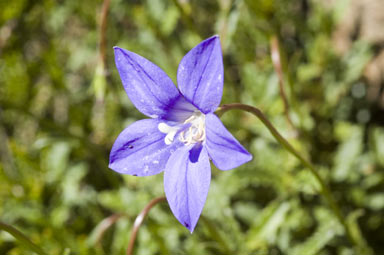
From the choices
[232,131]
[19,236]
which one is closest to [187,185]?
[19,236]

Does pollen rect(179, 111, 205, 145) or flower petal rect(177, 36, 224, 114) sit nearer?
flower petal rect(177, 36, 224, 114)

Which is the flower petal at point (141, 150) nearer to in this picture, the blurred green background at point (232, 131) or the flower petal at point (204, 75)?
the flower petal at point (204, 75)

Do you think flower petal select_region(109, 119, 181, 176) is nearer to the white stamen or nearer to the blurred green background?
the white stamen

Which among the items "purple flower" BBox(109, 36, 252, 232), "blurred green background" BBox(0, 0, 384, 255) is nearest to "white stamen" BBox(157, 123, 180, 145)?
"purple flower" BBox(109, 36, 252, 232)

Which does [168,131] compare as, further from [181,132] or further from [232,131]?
[232,131]

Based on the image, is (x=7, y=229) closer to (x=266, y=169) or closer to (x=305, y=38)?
(x=266, y=169)

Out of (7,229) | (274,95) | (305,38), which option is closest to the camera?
(7,229)

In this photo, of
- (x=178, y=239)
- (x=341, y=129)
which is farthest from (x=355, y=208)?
(x=178, y=239)
